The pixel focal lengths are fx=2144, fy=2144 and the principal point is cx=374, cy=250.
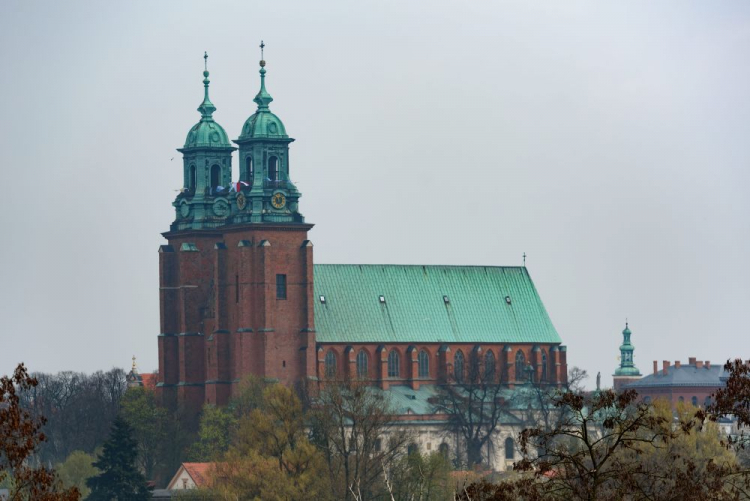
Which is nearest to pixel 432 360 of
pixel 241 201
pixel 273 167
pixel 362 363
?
pixel 362 363

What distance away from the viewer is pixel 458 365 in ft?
423

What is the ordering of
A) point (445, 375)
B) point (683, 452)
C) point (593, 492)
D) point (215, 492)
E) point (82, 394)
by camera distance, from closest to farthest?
1. point (593, 492)
2. point (683, 452)
3. point (215, 492)
4. point (445, 375)
5. point (82, 394)

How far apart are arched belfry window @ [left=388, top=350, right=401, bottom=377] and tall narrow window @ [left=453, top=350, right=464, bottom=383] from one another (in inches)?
138

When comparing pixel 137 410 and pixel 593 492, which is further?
pixel 137 410

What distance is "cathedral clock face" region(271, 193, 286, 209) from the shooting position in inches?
4540

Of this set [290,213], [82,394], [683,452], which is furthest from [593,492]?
[82,394]

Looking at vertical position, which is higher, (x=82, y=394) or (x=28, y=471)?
(x=82, y=394)

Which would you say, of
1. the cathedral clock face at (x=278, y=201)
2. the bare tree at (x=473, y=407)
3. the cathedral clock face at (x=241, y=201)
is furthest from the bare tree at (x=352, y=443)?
the bare tree at (x=473, y=407)

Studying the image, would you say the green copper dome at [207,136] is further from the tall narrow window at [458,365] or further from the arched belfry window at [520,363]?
the arched belfry window at [520,363]

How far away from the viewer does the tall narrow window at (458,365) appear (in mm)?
127438

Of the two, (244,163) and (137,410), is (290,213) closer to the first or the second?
(244,163)

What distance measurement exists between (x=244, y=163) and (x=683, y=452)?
44532mm

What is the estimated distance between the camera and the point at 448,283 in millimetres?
131875

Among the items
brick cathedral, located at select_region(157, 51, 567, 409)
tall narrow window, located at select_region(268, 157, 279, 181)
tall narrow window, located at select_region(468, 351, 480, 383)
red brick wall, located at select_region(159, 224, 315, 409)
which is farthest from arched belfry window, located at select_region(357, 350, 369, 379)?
tall narrow window, located at select_region(268, 157, 279, 181)
